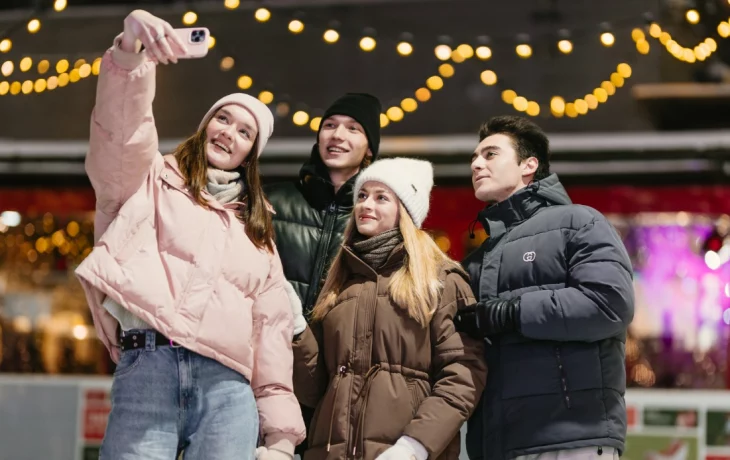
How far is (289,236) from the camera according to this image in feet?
11.5

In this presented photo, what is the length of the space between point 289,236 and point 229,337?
2.60 ft

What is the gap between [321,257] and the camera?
3.47m

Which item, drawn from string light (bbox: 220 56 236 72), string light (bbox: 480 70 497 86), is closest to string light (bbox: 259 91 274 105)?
string light (bbox: 220 56 236 72)

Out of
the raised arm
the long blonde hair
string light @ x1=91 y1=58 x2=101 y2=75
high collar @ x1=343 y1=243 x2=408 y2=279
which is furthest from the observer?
string light @ x1=91 y1=58 x2=101 y2=75

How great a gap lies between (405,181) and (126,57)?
1.10 metres

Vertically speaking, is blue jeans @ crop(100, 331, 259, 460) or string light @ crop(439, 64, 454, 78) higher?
string light @ crop(439, 64, 454, 78)

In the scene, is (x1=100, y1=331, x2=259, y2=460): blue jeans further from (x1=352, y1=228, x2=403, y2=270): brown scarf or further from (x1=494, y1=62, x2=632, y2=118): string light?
(x1=494, y1=62, x2=632, y2=118): string light

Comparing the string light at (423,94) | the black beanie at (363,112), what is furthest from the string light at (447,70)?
the black beanie at (363,112)

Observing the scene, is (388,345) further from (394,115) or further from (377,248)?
(394,115)

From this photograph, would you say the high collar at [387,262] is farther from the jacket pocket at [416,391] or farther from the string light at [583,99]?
the string light at [583,99]

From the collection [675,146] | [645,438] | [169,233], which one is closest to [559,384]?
[169,233]

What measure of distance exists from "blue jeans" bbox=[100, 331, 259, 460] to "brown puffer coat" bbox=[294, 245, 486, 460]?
37cm

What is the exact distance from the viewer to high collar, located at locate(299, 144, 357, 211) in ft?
11.7

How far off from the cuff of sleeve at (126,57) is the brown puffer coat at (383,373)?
3.19 feet
